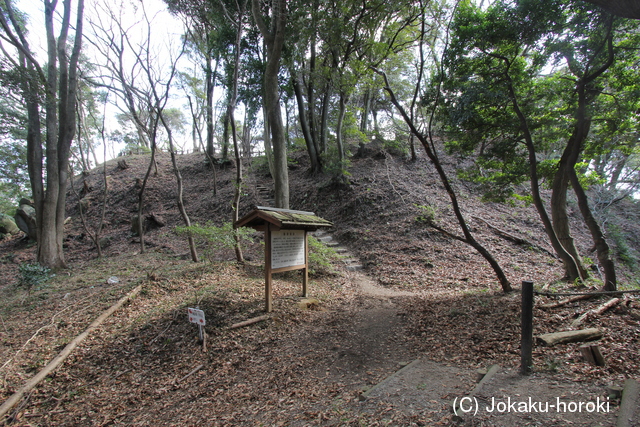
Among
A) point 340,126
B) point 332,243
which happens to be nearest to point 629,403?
point 332,243

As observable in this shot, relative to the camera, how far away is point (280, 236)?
5395 millimetres

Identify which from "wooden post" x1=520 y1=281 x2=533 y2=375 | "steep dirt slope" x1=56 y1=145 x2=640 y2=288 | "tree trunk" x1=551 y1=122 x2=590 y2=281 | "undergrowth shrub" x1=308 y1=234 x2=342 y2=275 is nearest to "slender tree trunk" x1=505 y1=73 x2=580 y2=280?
"tree trunk" x1=551 y1=122 x2=590 y2=281

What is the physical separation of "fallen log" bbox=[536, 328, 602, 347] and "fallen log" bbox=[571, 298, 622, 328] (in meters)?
0.31

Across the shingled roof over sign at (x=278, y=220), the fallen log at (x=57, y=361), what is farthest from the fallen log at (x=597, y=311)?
the fallen log at (x=57, y=361)

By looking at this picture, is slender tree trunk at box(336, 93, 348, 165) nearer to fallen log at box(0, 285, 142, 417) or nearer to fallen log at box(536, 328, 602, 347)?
fallen log at box(0, 285, 142, 417)

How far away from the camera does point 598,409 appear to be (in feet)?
7.27

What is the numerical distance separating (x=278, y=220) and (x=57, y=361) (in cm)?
358

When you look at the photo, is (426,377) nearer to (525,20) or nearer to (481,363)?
(481,363)

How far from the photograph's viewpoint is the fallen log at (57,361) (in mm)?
3045

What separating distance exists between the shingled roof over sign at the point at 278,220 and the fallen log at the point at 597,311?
424cm

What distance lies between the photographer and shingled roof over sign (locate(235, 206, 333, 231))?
499 centimetres

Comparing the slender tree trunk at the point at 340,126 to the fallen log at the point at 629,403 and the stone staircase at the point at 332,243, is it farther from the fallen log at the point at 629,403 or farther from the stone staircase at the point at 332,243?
the fallen log at the point at 629,403

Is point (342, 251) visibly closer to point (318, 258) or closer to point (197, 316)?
point (318, 258)

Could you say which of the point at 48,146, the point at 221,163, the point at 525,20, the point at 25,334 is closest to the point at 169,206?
the point at 221,163
